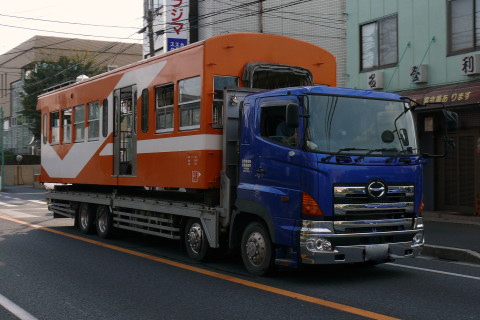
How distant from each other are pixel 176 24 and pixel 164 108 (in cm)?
1732

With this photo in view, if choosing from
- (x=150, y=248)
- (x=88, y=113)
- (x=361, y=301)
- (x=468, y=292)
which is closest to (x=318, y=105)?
(x=361, y=301)

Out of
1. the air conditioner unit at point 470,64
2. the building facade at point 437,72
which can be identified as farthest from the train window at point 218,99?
the air conditioner unit at point 470,64

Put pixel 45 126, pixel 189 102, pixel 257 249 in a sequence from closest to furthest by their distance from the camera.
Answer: pixel 257 249 < pixel 189 102 < pixel 45 126

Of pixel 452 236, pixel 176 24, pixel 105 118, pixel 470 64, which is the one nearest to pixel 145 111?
pixel 105 118

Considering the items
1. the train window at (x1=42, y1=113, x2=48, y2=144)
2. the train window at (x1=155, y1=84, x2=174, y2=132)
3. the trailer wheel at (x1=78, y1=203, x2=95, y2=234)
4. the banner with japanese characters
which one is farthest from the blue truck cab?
the banner with japanese characters

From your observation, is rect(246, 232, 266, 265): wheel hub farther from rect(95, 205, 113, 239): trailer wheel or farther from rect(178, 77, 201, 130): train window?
rect(95, 205, 113, 239): trailer wheel

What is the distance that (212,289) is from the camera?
25.3ft

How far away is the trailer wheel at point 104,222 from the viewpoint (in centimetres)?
1323

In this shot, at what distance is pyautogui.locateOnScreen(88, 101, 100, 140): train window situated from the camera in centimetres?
1346

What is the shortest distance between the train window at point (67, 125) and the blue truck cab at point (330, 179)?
25.6 feet

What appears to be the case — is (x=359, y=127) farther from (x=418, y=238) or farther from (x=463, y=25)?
(x=463, y=25)

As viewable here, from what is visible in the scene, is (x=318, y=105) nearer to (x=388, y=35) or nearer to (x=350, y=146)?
(x=350, y=146)

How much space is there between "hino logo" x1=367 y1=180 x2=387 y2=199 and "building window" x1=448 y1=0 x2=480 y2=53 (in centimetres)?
1035

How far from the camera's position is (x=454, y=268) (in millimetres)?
9547
